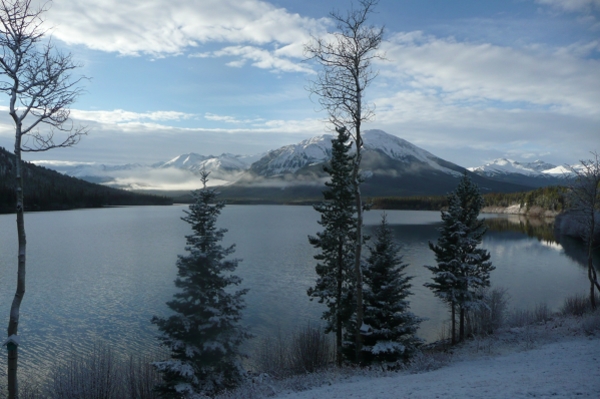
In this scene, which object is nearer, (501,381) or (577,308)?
(501,381)

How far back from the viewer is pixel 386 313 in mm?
18438

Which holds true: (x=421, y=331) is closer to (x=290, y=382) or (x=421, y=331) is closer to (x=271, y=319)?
(x=271, y=319)

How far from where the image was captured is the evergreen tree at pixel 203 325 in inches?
579

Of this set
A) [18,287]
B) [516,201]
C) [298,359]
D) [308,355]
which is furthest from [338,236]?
[516,201]

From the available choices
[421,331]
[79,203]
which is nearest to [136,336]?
[421,331]

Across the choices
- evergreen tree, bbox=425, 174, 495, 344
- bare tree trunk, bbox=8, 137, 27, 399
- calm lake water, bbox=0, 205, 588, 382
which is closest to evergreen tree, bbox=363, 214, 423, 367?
evergreen tree, bbox=425, 174, 495, 344

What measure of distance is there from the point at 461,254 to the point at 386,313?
8726 mm

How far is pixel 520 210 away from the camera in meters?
157

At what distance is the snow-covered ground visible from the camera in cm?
1043

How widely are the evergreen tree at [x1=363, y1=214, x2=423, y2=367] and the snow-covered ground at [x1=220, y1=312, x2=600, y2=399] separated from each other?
1398 millimetres

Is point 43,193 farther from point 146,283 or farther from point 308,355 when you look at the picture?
point 308,355

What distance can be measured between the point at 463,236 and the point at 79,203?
538ft

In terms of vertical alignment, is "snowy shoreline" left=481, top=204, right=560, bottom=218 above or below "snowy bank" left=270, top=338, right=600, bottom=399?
above

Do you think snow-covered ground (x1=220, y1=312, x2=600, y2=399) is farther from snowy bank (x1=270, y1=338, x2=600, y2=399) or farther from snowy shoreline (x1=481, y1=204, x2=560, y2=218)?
snowy shoreline (x1=481, y1=204, x2=560, y2=218)
